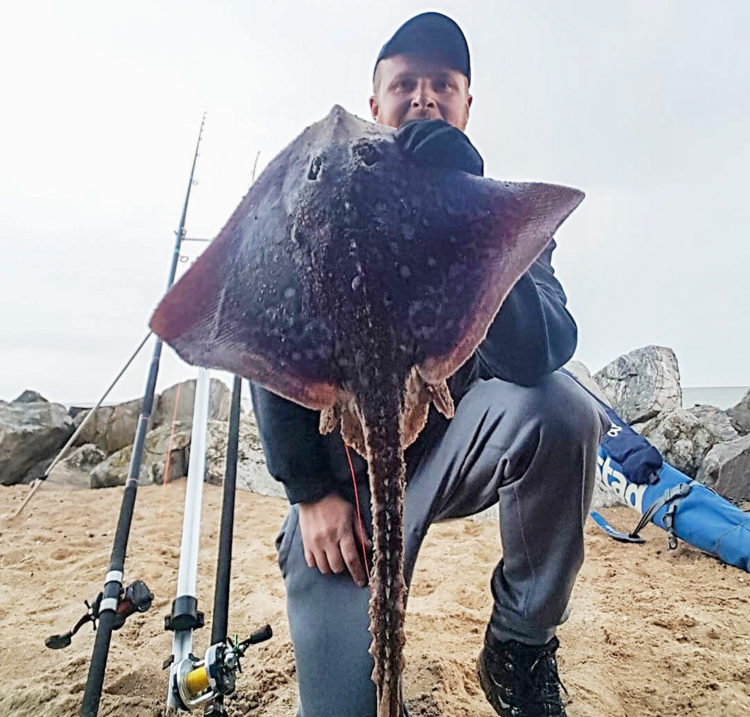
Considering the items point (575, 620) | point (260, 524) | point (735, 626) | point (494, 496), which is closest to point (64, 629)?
point (260, 524)

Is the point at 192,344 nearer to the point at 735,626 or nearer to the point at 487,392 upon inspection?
the point at 487,392

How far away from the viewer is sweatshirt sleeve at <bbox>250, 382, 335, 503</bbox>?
1687 mm

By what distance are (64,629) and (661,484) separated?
3785 mm

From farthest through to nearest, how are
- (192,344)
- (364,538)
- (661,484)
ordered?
(661,484) < (364,538) < (192,344)

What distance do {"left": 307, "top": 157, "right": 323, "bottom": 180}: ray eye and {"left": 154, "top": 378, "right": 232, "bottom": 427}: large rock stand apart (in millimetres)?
5505

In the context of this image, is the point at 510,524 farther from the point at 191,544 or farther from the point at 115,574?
the point at 115,574

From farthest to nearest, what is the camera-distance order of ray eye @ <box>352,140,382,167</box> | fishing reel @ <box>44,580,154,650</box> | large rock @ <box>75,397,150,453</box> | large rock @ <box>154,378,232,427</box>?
1. large rock @ <box>75,397,150,453</box>
2. large rock @ <box>154,378,232,427</box>
3. fishing reel @ <box>44,580,154,650</box>
4. ray eye @ <box>352,140,382,167</box>

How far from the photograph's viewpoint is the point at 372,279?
98 centimetres

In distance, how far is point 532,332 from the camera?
4.51 ft

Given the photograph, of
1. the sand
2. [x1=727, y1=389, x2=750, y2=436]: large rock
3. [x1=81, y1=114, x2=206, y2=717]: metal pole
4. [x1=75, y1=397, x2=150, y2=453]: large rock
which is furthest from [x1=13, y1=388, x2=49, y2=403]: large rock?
[x1=727, y1=389, x2=750, y2=436]: large rock

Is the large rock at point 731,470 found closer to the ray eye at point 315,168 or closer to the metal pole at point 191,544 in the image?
the metal pole at point 191,544

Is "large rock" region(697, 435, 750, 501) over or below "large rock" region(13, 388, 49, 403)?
below

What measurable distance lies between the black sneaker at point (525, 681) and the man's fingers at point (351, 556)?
0.55 metres

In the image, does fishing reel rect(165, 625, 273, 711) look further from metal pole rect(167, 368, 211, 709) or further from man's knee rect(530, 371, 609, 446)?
man's knee rect(530, 371, 609, 446)
